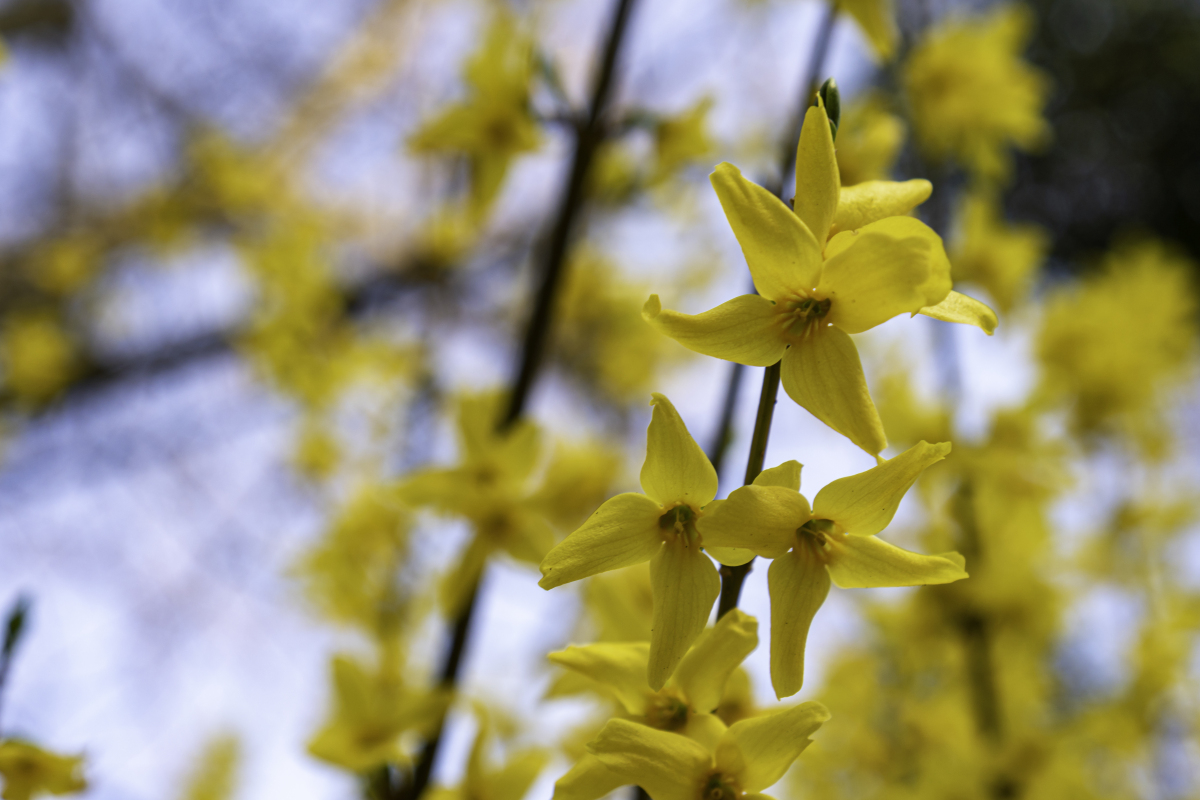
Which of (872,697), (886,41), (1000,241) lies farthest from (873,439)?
(872,697)

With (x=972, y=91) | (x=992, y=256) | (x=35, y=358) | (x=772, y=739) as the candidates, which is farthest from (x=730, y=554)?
(x=35, y=358)

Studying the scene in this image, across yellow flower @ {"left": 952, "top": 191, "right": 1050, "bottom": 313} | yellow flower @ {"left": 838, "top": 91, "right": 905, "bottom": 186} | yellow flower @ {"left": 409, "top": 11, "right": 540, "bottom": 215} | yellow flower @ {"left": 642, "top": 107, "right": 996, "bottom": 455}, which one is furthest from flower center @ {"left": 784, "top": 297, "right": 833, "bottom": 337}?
yellow flower @ {"left": 952, "top": 191, "right": 1050, "bottom": 313}

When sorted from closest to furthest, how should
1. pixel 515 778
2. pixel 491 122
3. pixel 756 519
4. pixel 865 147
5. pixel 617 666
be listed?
pixel 756 519, pixel 617 666, pixel 515 778, pixel 865 147, pixel 491 122

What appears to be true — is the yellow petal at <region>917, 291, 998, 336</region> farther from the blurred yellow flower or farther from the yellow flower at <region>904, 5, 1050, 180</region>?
the blurred yellow flower

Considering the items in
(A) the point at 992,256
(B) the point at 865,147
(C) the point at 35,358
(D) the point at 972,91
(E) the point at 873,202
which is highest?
(C) the point at 35,358

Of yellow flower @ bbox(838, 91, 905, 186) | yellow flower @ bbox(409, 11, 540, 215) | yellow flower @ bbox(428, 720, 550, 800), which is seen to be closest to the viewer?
yellow flower @ bbox(428, 720, 550, 800)

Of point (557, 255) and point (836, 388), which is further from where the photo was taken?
point (557, 255)

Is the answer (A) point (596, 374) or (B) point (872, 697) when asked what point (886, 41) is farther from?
(A) point (596, 374)

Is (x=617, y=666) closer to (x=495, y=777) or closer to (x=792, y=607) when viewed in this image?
(x=792, y=607)
